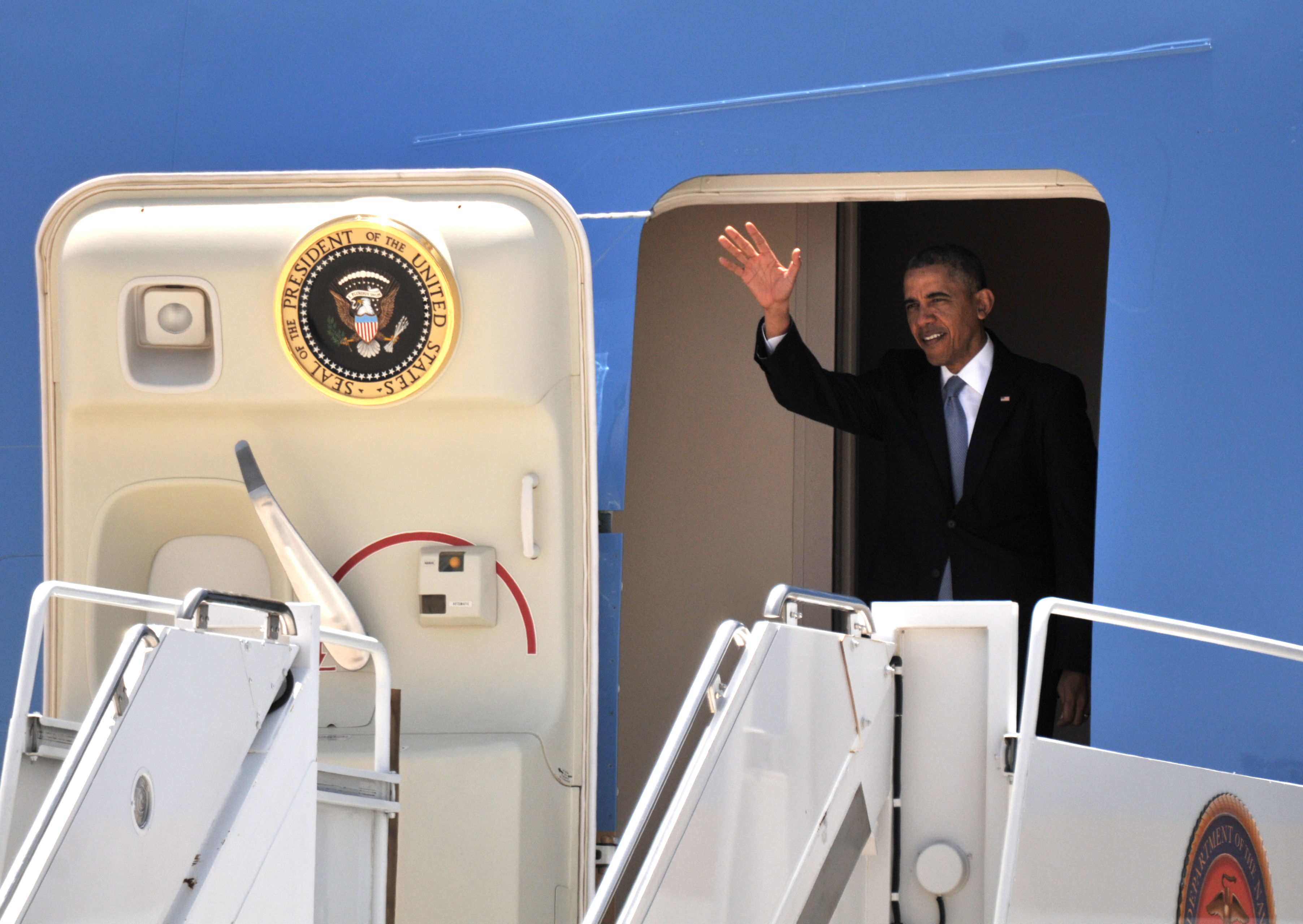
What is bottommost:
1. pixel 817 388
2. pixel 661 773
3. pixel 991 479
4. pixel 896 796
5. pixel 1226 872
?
pixel 1226 872

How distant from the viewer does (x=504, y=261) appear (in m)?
3.38

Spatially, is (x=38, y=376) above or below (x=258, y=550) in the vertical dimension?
above

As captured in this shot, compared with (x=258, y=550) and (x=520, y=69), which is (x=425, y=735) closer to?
(x=258, y=550)

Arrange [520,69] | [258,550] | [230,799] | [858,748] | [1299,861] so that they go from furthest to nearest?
[520,69] < [258,550] < [1299,861] < [858,748] < [230,799]

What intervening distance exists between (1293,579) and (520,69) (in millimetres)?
2349

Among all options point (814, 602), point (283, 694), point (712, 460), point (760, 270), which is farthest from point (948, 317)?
point (283, 694)

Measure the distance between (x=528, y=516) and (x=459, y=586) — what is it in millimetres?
234

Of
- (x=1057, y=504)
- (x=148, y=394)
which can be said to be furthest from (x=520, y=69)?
(x=1057, y=504)

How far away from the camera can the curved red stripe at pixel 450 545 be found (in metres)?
3.43

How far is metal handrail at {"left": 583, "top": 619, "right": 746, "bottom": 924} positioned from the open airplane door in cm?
101

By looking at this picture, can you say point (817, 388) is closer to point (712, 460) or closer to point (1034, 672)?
point (712, 460)

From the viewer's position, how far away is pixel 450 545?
3.46 m

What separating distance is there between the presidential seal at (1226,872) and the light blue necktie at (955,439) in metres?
1.25

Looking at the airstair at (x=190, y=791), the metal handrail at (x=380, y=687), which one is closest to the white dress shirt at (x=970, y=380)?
the metal handrail at (x=380, y=687)
